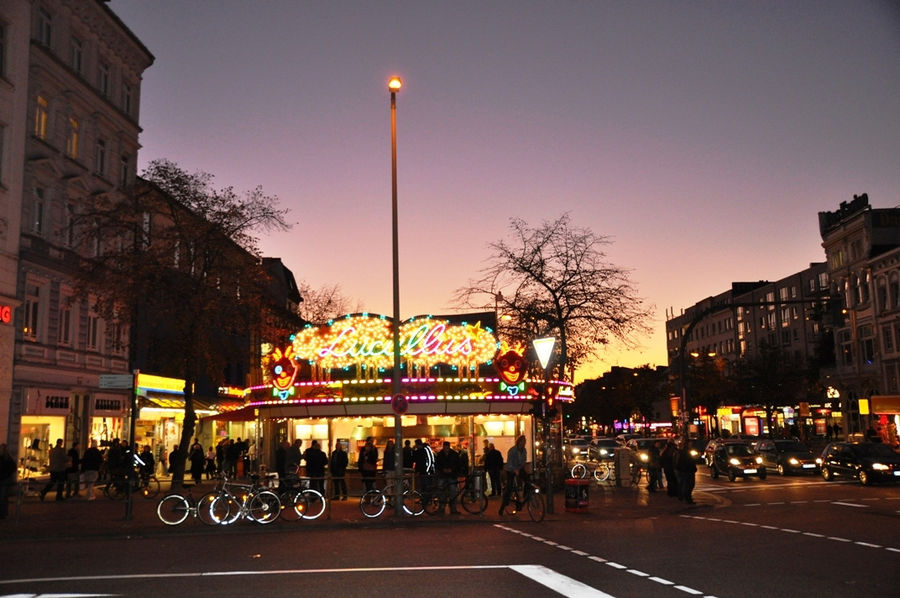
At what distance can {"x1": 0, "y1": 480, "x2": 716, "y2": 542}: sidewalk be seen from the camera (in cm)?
1847

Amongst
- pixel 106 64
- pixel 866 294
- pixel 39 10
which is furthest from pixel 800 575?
pixel 866 294

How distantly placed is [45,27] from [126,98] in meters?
7.09

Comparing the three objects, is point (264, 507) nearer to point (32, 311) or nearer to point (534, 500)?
point (534, 500)

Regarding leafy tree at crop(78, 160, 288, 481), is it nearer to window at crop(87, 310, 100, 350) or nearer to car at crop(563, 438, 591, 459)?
window at crop(87, 310, 100, 350)

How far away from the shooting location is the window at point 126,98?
38.3 metres

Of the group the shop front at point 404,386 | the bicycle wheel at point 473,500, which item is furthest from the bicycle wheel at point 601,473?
the bicycle wheel at point 473,500

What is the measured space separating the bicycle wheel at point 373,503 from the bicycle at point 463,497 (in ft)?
3.55

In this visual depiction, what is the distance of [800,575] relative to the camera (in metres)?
11.3

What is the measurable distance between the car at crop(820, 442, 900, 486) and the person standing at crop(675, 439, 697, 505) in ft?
28.3

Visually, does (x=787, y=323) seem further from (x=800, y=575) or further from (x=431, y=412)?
(x=800, y=575)

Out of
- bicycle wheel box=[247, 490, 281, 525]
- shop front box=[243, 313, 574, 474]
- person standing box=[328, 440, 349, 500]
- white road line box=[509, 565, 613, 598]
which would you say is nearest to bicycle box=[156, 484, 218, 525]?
bicycle wheel box=[247, 490, 281, 525]

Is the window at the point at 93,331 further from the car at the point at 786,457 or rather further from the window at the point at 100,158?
the car at the point at 786,457

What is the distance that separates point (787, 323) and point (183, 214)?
70.9 m

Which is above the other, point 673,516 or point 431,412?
point 431,412
